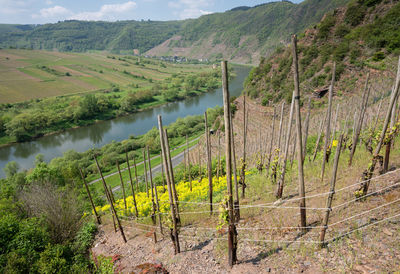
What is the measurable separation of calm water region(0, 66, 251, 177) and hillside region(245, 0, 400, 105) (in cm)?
2934

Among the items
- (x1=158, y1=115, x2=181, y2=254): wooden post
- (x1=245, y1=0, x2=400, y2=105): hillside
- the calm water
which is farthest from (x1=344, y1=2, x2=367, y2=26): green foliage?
the calm water

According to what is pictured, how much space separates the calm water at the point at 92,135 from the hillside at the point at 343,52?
29342mm

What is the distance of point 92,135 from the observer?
169 feet

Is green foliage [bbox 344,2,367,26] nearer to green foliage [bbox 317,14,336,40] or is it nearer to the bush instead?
green foliage [bbox 317,14,336,40]

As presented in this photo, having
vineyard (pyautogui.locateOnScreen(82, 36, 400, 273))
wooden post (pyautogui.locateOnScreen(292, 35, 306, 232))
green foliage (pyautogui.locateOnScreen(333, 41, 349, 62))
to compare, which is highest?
green foliage (pyautogui.locateOnScreen(333, 41, 349, 62))

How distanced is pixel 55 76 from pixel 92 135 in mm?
60926

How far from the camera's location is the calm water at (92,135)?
42.3m

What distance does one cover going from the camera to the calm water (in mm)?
42312

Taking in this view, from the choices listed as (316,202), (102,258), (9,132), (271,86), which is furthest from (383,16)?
(9,132)

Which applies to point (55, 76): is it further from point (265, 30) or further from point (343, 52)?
point (265, 30)

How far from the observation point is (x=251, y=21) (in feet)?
630

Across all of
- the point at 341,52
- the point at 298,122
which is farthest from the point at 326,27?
the point at 298,122

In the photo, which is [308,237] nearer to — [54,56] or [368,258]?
[368,258]

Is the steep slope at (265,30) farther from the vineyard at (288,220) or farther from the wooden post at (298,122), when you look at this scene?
the wooden post at (298,122)
